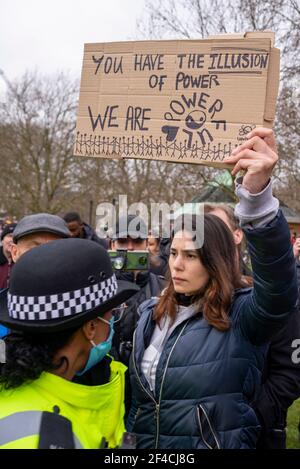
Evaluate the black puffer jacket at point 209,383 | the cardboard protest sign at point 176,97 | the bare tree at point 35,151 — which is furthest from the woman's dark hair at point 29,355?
the bare tree at point 35,151

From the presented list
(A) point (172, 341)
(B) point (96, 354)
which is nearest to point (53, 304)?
(B) point (96, 354)

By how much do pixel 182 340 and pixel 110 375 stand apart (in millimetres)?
333

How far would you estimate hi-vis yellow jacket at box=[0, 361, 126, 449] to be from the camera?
49.1 inches

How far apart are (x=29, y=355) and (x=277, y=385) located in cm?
133

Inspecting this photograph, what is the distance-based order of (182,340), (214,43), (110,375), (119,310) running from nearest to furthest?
1. (110,375)
2. (182,340)
3. (214,43)
4. (119,310)

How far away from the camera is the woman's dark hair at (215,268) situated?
6.59 feet

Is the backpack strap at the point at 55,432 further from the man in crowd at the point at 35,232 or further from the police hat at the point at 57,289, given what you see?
the man in crowd at the point at 35,232

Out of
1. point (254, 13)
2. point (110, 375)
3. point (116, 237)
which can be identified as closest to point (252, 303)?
point (110, 375)

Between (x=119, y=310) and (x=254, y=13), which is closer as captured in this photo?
(x=119, y=310)

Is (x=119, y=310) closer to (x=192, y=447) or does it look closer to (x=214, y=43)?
→ (x=192, y=447)

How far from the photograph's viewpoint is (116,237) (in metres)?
3.29

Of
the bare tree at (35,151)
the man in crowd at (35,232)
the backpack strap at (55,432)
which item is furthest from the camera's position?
the bare tree at (35,151)

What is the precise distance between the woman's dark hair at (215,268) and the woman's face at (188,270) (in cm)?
2

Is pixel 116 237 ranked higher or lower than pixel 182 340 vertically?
higher
